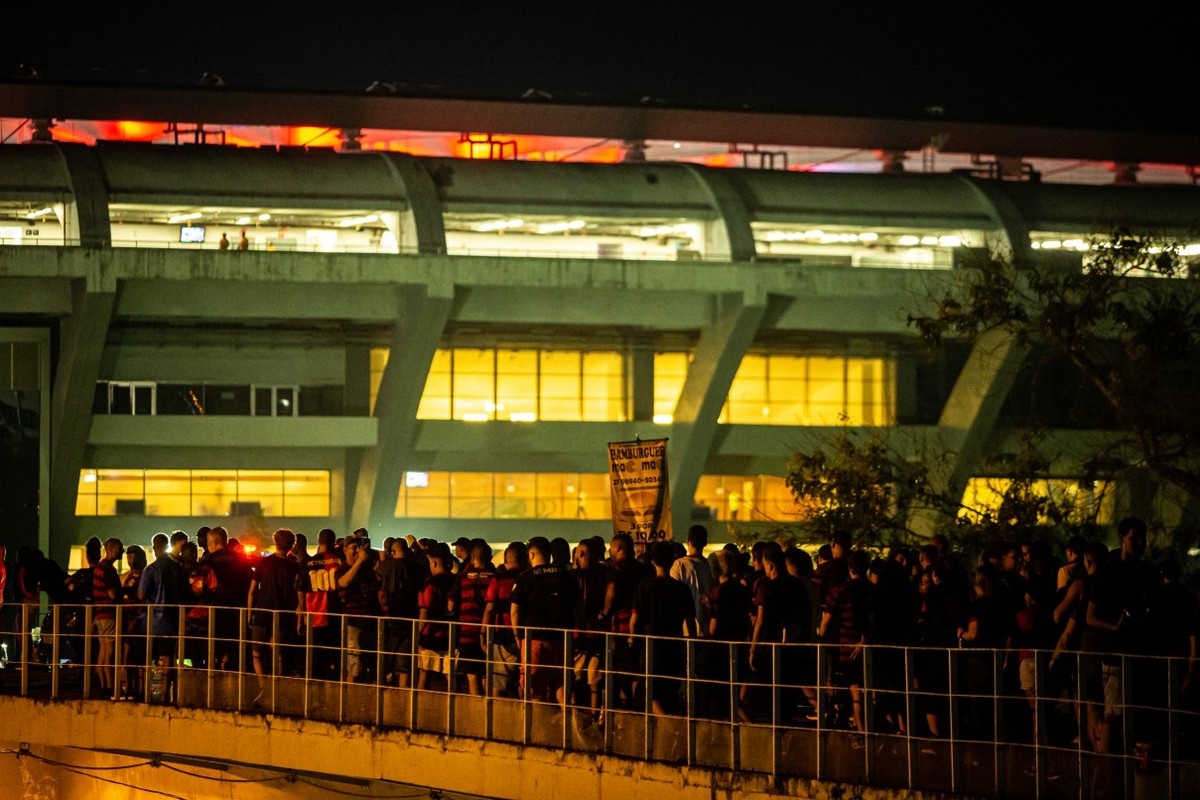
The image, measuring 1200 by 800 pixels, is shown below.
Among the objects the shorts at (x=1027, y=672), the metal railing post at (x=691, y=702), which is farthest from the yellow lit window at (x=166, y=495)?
the shorts at (x=1027, y=672)

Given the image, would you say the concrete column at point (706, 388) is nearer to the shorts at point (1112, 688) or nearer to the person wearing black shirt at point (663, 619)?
the person wearing black shirt at point (663, 619)

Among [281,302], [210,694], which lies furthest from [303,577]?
[281,302]

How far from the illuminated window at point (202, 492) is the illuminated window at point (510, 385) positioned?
350cm

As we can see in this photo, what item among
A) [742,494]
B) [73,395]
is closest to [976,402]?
[742,494]

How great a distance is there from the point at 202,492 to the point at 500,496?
7.32m

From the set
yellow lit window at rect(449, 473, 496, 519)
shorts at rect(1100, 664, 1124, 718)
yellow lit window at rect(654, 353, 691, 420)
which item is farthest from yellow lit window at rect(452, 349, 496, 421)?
shorts at rect(1100, 664, 1124, 718)

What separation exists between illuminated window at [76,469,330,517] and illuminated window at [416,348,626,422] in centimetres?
350

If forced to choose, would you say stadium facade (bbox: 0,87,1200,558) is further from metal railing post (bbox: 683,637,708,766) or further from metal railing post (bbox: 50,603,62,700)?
metal railing post (bbox: 683,637,708,766)

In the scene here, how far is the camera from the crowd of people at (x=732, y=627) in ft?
33.3

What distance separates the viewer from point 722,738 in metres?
11.5

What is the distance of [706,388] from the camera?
40781mm

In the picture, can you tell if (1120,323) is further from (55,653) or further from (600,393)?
(600,393)

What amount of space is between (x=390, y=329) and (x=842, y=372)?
11803 mm

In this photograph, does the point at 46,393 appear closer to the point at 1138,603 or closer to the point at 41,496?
the point at 41,496
